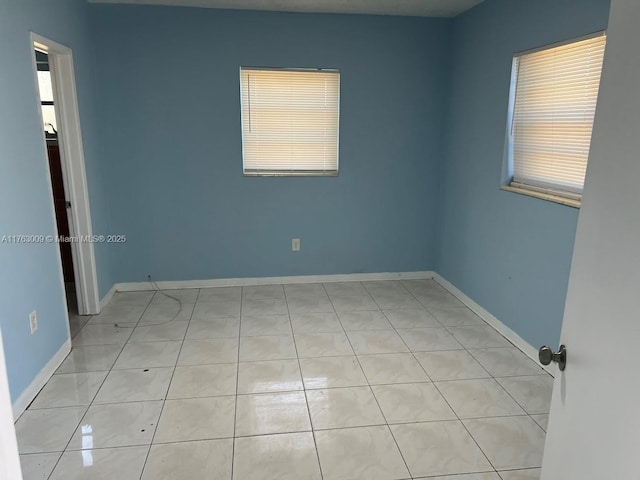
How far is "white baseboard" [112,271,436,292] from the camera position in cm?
412

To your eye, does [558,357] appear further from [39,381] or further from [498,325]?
[39,381]

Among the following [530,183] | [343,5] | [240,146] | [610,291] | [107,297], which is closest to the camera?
[610,291]

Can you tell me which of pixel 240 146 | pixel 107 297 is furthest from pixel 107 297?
pixel 240 146

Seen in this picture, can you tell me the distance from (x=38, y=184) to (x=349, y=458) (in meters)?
2.31

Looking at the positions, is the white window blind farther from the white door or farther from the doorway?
the doorway

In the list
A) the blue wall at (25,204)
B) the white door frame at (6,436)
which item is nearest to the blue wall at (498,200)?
the white door frame at (6,436)

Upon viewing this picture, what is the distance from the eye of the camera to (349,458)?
80.2 inches

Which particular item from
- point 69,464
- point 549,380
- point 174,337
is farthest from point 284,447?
point 549,380

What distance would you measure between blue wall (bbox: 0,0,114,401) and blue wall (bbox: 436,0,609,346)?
Result: 3.02 m

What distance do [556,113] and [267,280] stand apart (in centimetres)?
278

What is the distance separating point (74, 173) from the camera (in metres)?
3.32

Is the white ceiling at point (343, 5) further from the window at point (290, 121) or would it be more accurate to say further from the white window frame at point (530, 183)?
the white window frame at point (530, 183)

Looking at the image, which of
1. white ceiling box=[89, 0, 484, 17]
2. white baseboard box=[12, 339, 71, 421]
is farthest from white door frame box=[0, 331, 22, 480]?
white ceiling box=[89, 0, 484, 17]

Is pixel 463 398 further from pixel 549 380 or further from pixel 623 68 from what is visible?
pixel 623 68
